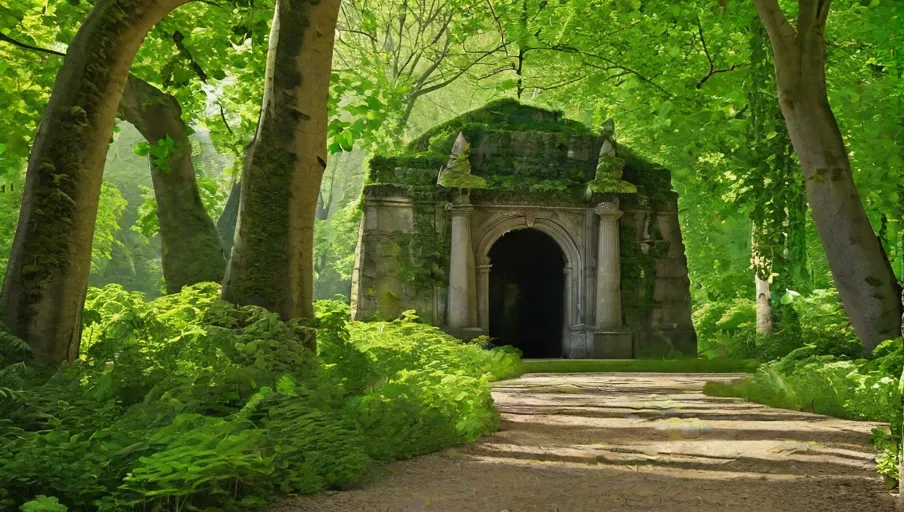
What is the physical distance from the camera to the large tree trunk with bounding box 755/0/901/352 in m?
8.93

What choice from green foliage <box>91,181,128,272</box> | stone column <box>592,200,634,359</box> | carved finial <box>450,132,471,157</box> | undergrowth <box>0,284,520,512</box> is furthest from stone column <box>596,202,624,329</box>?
green foliage <box>91,181,128,272</box>

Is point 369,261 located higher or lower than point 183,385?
higher

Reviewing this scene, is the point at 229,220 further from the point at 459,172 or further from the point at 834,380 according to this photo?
the point at 834,380

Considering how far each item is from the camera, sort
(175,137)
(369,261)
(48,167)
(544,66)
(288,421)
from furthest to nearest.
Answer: (544,66)
(369,261)
(175,137)
(48,167)
(288,421)

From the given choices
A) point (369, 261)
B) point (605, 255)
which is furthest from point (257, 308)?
point (605, 255)

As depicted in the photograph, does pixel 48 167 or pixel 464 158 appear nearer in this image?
pixel 48 167

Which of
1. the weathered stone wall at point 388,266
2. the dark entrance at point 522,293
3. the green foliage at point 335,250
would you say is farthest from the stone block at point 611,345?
the green foliage at point 335,250

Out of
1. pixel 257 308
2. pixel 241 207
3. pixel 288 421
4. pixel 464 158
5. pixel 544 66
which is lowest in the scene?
pixel 288 421

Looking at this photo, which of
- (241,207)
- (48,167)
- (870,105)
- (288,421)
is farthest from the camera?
(870,105)

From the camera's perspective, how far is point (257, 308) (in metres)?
6.56

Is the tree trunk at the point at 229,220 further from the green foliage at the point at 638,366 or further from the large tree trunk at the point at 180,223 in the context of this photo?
the large tree trunk at the point at 180,223

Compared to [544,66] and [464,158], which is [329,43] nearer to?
[464,158]

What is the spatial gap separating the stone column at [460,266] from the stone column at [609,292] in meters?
2.58

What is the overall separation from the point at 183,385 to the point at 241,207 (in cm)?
209
